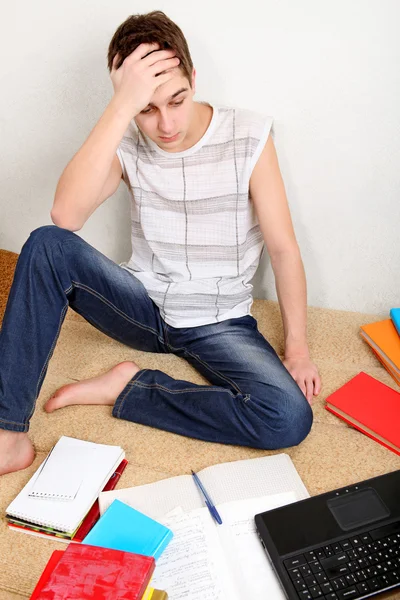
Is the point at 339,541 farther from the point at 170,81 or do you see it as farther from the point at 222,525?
the point at 170,81

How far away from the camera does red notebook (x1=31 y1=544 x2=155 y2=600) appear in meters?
1.04

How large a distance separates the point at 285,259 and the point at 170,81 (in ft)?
1.69

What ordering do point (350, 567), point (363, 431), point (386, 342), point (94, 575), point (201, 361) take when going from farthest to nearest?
1. point (386, 342)
2. point (201, 361)
3. point (363, 431)
4. point (350, 567)
5. point (94, 575)

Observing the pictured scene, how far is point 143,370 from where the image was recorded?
1625 millimetres

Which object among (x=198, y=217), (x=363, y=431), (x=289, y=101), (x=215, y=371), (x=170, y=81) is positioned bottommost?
(x=363, y=431)

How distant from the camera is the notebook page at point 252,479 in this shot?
1.36m

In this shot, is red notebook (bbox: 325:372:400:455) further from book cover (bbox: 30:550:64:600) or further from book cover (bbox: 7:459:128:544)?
book cover (bbox: 30:550:64:600)

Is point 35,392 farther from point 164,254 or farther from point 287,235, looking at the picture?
point 287,235

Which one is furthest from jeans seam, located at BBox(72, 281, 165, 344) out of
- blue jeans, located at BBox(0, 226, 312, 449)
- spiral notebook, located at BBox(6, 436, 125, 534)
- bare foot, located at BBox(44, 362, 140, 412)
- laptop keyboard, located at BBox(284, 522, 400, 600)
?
laptop keyboard, located at BBox(284, 522, 400, 600)

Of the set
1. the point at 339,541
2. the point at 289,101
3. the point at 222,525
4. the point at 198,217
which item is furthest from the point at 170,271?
the point at 339,541

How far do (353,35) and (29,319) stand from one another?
1012 mm

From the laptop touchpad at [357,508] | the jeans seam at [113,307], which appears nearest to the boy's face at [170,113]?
the jeans seam at [113,307]

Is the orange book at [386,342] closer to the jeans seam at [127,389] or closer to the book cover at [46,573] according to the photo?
the jeans seam at [127,389]

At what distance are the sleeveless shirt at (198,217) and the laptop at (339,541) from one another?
1.81ft
